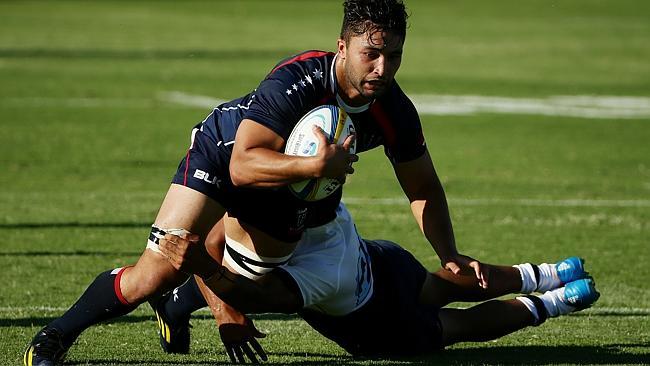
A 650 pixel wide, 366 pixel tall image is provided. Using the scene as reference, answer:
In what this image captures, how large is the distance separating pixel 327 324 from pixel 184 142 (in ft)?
43.0

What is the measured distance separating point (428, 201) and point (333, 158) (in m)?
1.34

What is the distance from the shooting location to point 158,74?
32.7 m

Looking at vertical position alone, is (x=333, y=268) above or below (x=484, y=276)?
below

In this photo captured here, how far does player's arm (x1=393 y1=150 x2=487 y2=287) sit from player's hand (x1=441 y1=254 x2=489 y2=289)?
0.17 ft

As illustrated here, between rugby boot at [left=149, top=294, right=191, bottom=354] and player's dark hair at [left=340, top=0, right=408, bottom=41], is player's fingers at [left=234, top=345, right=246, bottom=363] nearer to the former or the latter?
rugby boot at [left=149, top=294, right=191, bottom=354]

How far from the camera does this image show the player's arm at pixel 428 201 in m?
7.21

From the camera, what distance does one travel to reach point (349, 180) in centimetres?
1650

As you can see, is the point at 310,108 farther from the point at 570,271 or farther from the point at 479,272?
the point at 570,271

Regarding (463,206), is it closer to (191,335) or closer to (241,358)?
(191,335)

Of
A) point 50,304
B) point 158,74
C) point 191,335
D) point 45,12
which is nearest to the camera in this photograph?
point 191,335

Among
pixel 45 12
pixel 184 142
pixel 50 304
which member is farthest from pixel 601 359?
pixel 45 12

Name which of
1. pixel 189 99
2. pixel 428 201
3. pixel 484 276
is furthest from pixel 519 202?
pixel 189 99

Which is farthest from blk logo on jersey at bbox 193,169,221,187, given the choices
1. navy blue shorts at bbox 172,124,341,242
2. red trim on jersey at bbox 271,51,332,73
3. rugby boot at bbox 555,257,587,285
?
rugby boot at bbox 555,257,587,285

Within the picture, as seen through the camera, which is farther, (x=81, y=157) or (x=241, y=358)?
(x=81, y=157)
